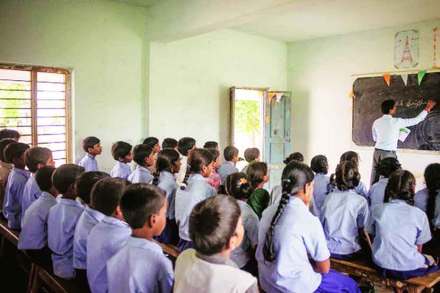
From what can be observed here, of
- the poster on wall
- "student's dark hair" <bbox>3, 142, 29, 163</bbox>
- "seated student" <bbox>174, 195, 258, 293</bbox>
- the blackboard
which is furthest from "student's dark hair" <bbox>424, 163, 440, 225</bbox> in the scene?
the poster on wall

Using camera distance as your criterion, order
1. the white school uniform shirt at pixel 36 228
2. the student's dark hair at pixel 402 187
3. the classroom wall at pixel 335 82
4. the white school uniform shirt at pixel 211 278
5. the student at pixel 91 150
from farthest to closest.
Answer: the classroom wall at pixel 335 82
the student at pixel 91 150
the white school uniform shirt at pixel 36 228
the student's dark hair at pixel 402 187
the white school uniform shirt at pixel 211 278

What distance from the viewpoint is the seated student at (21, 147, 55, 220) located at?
2963 mm

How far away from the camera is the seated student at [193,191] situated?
269 centimetres

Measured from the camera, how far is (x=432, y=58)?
5.33 m

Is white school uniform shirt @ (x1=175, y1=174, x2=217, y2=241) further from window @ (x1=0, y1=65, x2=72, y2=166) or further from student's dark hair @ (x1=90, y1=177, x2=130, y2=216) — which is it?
window @ (x1=0, y1=65, x2=72, y2=166)

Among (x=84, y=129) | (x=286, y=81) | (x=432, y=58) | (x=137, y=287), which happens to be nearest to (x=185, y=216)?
(x=137, y=287)

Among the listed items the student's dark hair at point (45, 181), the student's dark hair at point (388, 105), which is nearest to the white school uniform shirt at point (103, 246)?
the student's dark hair at point (45, 181)

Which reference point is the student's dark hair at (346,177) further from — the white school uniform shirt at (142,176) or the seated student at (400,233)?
the white school uniform shirt at (142,176)

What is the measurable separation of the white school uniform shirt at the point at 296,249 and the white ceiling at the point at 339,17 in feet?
8.05

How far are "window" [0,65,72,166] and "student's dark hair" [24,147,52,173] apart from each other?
1.40m

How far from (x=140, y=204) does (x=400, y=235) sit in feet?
4.92

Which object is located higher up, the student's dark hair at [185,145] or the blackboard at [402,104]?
the blackboard at [402,104]

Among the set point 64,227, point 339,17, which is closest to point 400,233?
point 64,227

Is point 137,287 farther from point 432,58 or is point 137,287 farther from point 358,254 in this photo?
Result: point 432,58
